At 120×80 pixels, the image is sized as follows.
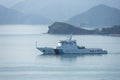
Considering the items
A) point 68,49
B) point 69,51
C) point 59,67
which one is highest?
point 68,49

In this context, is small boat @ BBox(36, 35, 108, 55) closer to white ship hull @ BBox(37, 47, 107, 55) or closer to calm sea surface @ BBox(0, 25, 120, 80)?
white ship hull @ BBox(37, 47, 107, 55)

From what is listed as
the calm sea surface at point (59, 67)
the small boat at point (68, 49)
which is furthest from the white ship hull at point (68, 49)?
the calm sea surface at point (59, 67)

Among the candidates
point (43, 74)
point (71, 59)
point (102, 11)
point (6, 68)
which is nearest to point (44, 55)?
point (71, 59)

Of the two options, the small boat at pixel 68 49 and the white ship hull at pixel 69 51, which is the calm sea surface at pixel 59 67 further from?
the small boat at pixel 68 49

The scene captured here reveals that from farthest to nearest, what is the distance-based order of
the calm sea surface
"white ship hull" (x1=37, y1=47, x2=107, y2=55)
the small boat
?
1. "white ship hull" (x1=37, y1=47, x2=107, y2=55)
2. the small boat
3. the calm sea surface

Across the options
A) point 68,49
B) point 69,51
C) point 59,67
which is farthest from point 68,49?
point 59,67

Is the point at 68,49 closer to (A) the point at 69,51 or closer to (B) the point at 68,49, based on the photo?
(B) the point at 68,49

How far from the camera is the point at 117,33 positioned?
3440 inches

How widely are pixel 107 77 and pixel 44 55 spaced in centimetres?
1455

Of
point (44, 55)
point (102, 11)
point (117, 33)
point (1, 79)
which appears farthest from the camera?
point (102, 11)

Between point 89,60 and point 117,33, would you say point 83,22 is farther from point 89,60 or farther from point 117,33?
point 89,60

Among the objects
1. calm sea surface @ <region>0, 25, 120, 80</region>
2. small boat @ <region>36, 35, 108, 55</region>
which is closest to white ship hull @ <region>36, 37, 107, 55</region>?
small boat @ <region>36, 35, 108, 55</region>

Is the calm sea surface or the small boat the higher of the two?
the small boat

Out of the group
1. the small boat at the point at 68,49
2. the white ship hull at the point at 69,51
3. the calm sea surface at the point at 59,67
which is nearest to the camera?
the calm sea surface at the point at 59,67
